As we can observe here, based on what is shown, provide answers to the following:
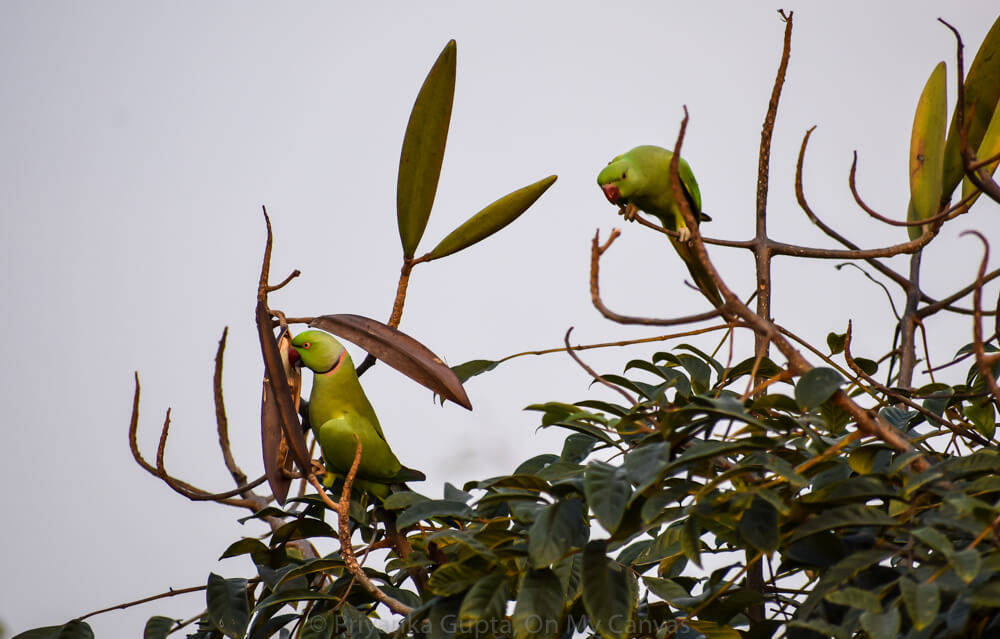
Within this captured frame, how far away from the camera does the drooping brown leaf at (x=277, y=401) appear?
33.3 inches

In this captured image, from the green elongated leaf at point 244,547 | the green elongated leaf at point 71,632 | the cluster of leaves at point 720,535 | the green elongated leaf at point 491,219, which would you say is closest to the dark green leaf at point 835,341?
the cluster of leaves at point 720,535

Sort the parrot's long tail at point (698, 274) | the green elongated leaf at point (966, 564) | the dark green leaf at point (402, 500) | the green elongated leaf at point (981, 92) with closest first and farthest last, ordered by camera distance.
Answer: the green elongated leaf at point (966, 564), the dark green leaf at point (402, 500), the green elongated leaf at point (981, 92), the parrot's long tail at point (698, 274)

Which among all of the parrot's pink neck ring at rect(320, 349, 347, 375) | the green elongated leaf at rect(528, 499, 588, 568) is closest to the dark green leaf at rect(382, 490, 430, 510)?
the parrot's pink neck ring at rect(320, 349, 347, 375)

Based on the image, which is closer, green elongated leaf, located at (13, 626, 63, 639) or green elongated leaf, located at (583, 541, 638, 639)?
green elongated leaf, located at (583, 541, 638, 639)

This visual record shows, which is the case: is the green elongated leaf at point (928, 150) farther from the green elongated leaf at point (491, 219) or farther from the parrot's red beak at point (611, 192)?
the green elongated leaf at point (491, 219)

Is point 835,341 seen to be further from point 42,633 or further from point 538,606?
point 42,633

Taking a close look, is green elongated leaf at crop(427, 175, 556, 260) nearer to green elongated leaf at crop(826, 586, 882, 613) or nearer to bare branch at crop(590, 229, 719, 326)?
bare branch at crop(590, 229, 719, 326)

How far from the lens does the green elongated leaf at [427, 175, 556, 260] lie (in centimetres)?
100

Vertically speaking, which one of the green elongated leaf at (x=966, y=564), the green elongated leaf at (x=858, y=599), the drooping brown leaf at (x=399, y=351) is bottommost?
the green elongated leaf at (x=858, y=599)

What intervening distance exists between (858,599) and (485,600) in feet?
0.92

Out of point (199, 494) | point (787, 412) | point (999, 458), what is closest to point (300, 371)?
point (199, 494)

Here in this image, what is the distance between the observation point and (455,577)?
2.37 ft

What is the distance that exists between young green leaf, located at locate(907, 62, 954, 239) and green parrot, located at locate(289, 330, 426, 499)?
2.37 feet

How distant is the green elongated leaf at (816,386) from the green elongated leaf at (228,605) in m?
0.61
